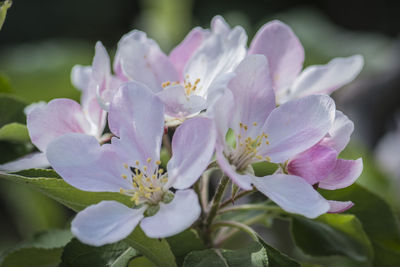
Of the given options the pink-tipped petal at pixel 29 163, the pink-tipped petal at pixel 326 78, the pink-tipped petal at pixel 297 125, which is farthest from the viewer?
the pink-tipped petal at pixel 326 78

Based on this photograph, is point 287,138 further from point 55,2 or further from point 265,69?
point 55,2

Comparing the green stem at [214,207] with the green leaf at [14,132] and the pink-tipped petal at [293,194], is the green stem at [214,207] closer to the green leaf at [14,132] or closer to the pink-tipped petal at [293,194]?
the pink-tipped petal at [293,194]

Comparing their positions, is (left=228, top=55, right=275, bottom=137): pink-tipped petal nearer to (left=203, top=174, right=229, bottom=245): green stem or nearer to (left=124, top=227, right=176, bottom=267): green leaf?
(left=203, top=174, right=229, bottom=245): green stem

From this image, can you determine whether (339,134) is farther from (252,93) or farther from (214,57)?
(214,57)

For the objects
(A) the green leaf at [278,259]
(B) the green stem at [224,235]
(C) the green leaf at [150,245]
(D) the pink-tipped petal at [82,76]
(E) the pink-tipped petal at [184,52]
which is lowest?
(B) the green stem at [224,235]

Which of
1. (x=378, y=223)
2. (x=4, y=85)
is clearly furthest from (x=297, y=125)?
(x=4, y=85)

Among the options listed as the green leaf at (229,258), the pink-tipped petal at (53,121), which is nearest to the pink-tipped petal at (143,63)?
the pink-tipped petal at (53,121)

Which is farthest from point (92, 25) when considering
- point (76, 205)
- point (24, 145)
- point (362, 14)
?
point (76, 205)
